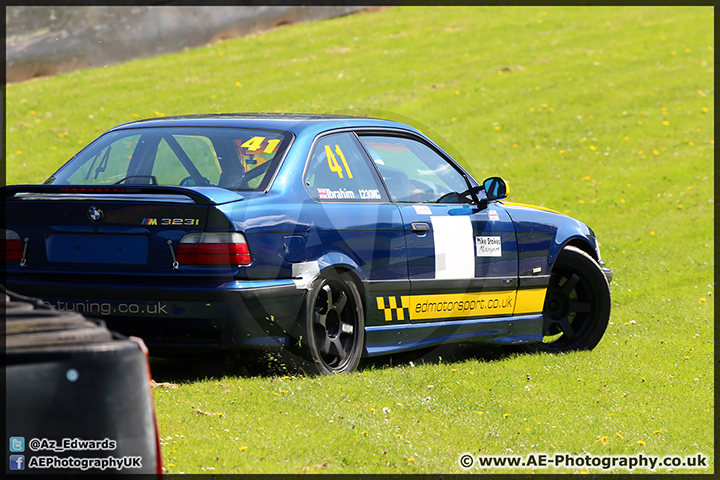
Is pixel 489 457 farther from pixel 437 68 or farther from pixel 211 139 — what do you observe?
pixel 437 68

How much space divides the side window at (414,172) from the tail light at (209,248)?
58.9 inches

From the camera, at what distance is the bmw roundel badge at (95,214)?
465 centimetres

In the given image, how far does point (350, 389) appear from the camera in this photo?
502 cm

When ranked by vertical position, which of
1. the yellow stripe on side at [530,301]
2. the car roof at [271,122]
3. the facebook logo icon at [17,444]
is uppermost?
the car roof at [271,122]

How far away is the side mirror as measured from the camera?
6.23 metres

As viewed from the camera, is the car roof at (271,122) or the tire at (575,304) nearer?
the car roof at (271,122)

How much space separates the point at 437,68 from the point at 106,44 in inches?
333

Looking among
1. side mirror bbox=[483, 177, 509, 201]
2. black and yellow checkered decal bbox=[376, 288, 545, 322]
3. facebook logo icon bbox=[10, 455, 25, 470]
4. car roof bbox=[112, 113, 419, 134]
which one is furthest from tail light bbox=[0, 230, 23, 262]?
side mirror bbox=[483, 177, 509, 201]

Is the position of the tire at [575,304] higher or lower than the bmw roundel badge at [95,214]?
lower

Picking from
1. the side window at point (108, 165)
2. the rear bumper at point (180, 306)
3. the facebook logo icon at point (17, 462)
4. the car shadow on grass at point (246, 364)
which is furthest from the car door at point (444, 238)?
the facebook logo icon at point (17, 462)

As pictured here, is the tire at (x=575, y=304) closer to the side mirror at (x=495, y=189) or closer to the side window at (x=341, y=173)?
the side mirror at (x=495, y=189)

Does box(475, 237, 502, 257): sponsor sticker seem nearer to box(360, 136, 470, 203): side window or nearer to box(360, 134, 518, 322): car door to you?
box(360, 134, 518, 322): car door

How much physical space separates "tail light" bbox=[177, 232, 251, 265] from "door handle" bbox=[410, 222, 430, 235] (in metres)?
1.49

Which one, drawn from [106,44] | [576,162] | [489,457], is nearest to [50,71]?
[106,44]
